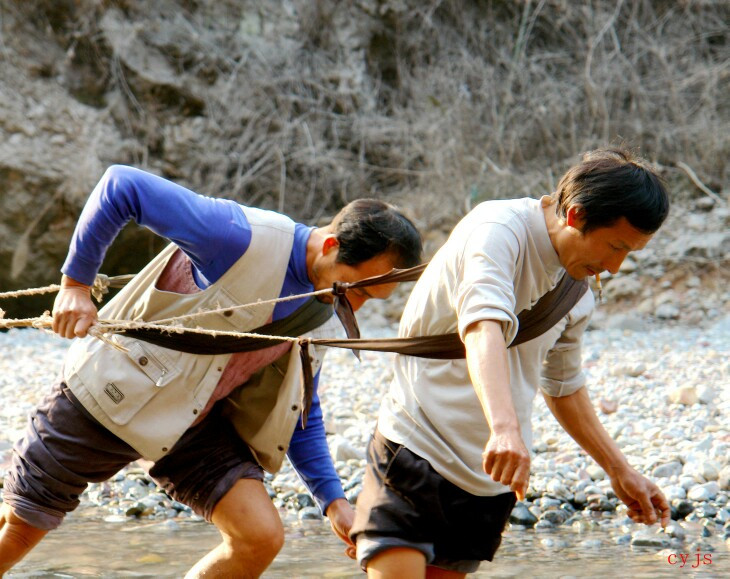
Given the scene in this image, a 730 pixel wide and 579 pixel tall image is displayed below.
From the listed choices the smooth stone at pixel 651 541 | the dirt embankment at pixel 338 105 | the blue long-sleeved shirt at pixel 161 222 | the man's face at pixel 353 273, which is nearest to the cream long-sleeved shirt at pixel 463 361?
the man's face at pixel 353 273

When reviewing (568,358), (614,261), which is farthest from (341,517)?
(614,261)

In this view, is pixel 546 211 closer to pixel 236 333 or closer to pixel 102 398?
pixel 236 333

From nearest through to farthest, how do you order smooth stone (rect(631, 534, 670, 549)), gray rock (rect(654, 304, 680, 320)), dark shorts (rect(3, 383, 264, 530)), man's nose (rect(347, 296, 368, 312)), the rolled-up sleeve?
the rolled-up sleeve, dark shorts (rect(3, 383, 264, 530)), man's nose (rect(347, 296, 368, 312)), smooth stone (rect(631, 534, 670, 549)), gray rock (rect(654, 304, 680, 320))

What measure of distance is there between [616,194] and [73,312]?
4.92 ft

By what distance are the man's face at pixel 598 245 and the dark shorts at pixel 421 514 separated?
57 centimetres

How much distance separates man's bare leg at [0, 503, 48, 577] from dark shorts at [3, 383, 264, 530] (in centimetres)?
4

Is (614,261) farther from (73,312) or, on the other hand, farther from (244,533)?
(73,312)

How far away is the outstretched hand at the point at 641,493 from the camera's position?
8.21 feet

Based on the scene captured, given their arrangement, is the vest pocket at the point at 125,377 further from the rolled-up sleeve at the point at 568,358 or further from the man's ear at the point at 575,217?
the man's ear at the point at 575,217

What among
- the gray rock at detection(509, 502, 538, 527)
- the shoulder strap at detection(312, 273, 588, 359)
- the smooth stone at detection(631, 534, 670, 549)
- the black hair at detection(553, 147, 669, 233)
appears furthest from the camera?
the gray rock at detection(509, 502, 538, 527)

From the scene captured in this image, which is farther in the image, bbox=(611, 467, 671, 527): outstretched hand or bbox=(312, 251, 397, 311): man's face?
bbox=(312, 251, 397, 311): man's face

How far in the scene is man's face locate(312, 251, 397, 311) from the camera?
282 cm

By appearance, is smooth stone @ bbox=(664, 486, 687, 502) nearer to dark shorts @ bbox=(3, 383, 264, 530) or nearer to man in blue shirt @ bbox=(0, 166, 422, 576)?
man in blue shirt @ bbox=(0, 166, 422, 576)

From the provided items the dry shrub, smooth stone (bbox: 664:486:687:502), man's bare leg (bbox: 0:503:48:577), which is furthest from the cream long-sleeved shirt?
the dry shrub
